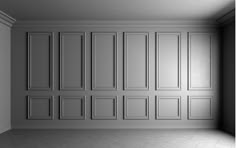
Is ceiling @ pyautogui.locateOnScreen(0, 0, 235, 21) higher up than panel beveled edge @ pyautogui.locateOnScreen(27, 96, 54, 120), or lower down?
higher up

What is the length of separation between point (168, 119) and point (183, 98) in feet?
1.99

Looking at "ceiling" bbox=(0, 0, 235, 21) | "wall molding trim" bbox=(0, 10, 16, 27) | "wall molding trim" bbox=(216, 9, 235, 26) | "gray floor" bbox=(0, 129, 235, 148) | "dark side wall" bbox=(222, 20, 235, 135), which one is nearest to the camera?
"gray floor" bbox=(0, 129, 235, 148)

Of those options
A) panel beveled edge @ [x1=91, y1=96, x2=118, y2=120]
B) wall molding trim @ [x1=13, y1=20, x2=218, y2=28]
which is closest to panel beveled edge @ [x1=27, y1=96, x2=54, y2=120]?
panel beveled edge @ [x1=91, y1=96, x2=118, y2=120]

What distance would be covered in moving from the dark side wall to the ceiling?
48cm

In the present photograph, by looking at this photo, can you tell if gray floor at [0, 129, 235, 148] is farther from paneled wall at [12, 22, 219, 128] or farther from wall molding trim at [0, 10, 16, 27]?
wall molding trim at [0, 10, 16, 27]

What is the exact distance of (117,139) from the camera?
17.6 ft

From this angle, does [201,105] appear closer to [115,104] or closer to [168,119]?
[168,119]

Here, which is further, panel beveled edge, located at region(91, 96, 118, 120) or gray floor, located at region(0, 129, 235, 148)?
panel beveled edge, located at region(91, 96, 118, 120)

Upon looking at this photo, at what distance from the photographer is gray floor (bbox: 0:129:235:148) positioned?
4.92 metres

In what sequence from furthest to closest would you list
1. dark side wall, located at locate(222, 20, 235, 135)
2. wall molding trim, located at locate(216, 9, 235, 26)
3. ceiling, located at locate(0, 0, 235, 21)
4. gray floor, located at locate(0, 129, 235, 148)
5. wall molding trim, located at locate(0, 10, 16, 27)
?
dark side wall, located at locate(222, 20, 235, 135) < wall molding trim, located at locate(0, 10, 16, 27) < wall molding trim, located at locate(216, 9, 235, 26) < ceiling, located at locate(0, 0, 235, 21) < gray floor, located at locate(0, 129, 235, 148)

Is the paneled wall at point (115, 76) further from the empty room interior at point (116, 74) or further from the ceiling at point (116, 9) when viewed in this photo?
the ceiling at point (116, 9)

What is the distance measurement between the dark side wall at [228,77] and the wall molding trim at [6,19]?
189 inches

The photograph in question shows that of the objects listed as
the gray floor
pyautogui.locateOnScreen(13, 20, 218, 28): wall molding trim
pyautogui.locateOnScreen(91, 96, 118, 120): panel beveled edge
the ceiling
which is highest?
the ceiling

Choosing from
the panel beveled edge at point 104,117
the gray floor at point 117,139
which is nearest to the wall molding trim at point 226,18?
the gray floor at point 117,139
